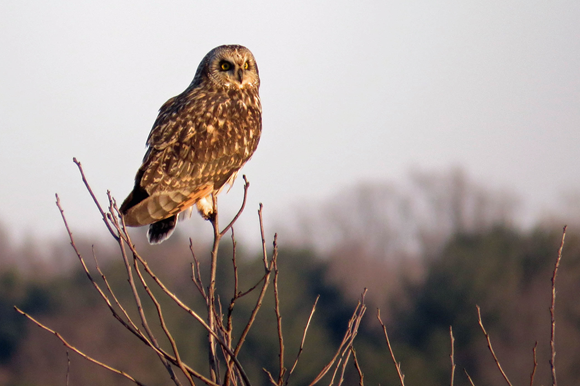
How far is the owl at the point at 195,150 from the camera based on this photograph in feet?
12.8

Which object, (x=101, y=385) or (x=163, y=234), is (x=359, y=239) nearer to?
(x=101, y=385)

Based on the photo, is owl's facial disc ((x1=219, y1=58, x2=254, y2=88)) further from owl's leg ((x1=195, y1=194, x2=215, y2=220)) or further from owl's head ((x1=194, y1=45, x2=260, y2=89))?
owl's leg ((x1=195, y1=194, x2=215, y2=220))

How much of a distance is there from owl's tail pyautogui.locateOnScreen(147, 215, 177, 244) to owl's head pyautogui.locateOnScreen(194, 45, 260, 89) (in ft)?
3.33

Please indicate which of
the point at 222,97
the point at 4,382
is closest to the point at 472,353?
the point at 4,382

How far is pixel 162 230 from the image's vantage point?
4219 millimetres

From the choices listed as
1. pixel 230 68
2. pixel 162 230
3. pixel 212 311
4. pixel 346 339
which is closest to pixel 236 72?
pixel 230 68

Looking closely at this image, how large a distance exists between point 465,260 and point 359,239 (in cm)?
866

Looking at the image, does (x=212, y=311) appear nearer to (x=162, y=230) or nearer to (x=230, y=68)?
(x=162, y=230)

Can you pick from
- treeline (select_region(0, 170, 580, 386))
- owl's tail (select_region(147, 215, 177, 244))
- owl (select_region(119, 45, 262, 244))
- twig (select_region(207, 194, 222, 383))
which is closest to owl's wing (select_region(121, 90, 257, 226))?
owl (select_region(119, 45, 262, 244))

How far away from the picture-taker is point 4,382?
106ft

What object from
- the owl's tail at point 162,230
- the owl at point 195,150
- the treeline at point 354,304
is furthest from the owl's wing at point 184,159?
the treeline at point 354,304

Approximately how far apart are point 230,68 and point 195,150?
838mm

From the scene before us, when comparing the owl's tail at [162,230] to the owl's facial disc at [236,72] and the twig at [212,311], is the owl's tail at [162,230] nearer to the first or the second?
the owl's facial disc at [236,72]

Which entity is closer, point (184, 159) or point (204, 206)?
point (184, 159)
